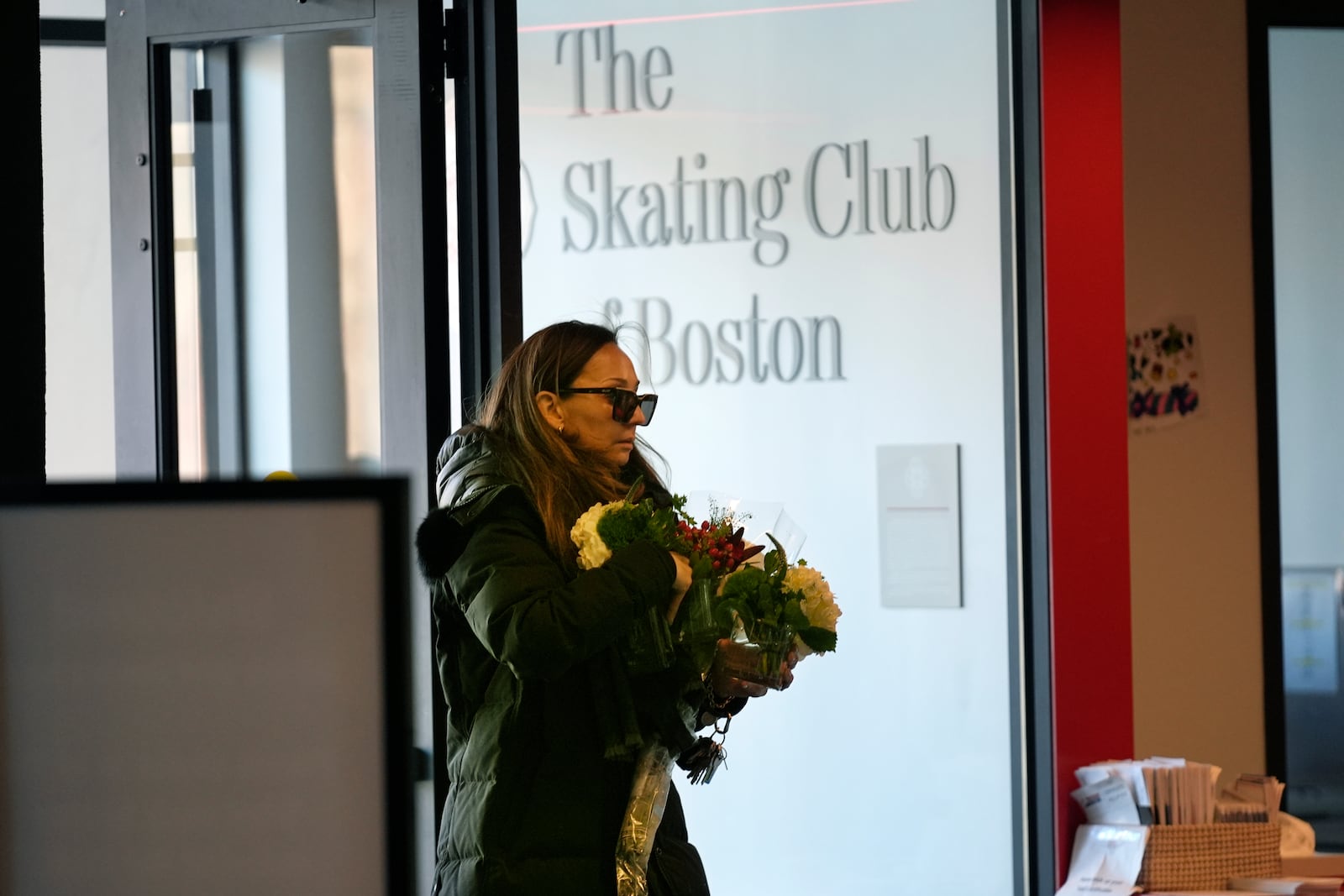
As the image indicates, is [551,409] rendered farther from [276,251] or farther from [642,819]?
[276,251]

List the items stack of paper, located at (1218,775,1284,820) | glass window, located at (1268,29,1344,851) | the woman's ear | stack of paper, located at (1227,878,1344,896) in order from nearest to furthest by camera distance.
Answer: the woman's ear < stack of paper, located at (1227,878,1344,896) < stack of paper, located at (1218,775,1284,820) < glass window, located at (1268,29,1344,851)

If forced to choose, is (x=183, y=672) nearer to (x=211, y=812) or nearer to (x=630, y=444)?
(x=211, y=812)

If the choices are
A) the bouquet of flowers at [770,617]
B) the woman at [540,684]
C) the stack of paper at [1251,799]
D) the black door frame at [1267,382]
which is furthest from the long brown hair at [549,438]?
the black door frame at [1267,382]

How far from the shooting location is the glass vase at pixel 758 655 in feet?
6.48

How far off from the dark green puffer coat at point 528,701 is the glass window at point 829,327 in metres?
1.44

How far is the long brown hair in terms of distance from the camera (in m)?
2.01

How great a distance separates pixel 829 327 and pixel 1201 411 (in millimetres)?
1193

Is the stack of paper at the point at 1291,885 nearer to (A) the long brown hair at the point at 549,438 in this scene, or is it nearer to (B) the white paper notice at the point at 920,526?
(B) the white paper notice at the point at 920,526

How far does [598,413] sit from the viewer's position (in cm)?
217

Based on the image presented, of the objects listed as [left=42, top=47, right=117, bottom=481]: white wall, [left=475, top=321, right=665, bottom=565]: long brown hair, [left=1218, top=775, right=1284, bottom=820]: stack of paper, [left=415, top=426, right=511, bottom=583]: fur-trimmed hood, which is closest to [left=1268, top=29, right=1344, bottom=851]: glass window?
[left=1218, top=775, right=1284, bottom=820]: stack of paper

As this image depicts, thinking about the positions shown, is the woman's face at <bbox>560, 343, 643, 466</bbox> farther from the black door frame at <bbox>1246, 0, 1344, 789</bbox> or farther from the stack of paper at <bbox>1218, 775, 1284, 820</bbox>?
the black door frame at <bbox>1246, 0, 1344, 789</bbox>

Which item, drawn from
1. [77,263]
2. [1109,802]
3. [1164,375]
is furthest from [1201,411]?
[77,263]

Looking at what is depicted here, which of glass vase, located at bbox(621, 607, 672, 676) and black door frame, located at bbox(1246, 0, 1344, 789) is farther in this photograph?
black door frame, located at bbox(1246, 0, 1344, 789)

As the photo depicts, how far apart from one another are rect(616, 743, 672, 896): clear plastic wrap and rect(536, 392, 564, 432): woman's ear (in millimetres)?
572
